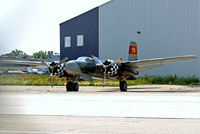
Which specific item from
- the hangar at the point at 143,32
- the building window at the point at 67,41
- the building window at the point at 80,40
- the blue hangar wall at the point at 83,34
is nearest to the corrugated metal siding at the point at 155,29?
the hangar at the point at 143,32

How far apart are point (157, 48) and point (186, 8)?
4979 millimetres

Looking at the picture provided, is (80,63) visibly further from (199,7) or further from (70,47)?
(70,47)

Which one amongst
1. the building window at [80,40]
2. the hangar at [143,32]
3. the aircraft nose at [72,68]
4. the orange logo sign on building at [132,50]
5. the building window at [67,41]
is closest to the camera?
the aircraft nose at [72,68]

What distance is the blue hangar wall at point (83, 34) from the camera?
41594 mm

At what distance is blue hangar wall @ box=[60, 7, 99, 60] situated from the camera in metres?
41.6

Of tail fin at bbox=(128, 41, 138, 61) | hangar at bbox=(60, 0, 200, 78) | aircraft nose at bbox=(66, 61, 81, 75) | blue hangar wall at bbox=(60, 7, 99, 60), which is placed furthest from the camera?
blue hangar wall at bbox=(60, 7, 99, 60)

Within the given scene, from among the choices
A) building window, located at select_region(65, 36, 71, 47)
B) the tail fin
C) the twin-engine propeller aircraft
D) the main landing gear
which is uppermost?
building window, located at select_region(65, 36, 71, 47)

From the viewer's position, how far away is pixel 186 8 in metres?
35.4

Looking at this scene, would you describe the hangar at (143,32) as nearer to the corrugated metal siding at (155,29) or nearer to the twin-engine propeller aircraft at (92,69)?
the corrugated metal siding at (155,29)

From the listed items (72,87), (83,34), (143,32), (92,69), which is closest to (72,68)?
(72,87)

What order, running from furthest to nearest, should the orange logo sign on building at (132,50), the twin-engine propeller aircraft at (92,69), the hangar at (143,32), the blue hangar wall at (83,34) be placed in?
the blue hangar wall at (83,34), the hangar at (143,32), the orange logo sign on building at (132,50), the twin-engine propeller aircraft at (92,69)

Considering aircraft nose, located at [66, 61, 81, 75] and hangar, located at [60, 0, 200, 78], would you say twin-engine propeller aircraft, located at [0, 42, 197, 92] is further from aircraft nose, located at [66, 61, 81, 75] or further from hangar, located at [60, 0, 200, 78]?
hangar, located at [60, 0, 200, 78]

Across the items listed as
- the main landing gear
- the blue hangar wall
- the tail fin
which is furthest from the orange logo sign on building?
the blue hangar wall

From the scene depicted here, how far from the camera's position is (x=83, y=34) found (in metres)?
42.7
